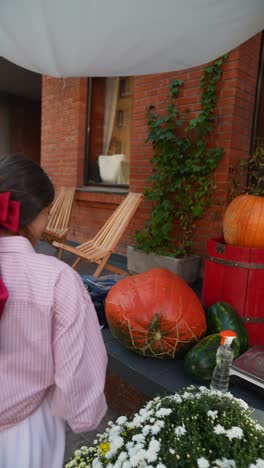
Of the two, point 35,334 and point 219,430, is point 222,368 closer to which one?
point 219,430

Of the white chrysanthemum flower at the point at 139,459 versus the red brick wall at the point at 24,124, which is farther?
the red brick wall at the point at 24,124

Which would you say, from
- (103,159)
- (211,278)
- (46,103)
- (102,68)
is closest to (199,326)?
(211,278)

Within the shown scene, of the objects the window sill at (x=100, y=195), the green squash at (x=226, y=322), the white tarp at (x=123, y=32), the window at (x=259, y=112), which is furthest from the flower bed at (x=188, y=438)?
the window sill at (x=100, y=195)

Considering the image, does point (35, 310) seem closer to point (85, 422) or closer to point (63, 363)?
point (63, 363)

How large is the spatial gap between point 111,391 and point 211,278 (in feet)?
3.27

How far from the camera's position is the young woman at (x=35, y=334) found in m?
0.88

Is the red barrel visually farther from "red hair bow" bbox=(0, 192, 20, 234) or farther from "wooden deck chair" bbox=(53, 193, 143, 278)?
"wooden deck chair" bbox=(53, 193, 143, 278)

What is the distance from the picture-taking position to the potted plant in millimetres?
3289

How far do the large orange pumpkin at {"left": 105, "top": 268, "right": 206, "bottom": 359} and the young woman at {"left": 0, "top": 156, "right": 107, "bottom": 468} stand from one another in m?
0.84

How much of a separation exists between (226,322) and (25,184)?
148 centimetres

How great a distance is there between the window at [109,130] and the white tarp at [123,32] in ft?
8.29

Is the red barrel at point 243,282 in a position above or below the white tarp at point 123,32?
below

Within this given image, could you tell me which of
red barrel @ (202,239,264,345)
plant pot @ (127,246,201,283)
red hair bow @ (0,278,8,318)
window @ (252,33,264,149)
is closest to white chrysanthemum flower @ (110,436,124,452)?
red hair bow @ (0,278,8,318)

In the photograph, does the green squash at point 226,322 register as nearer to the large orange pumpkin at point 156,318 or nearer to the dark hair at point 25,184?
the large orange pumpkin at point 156,318
